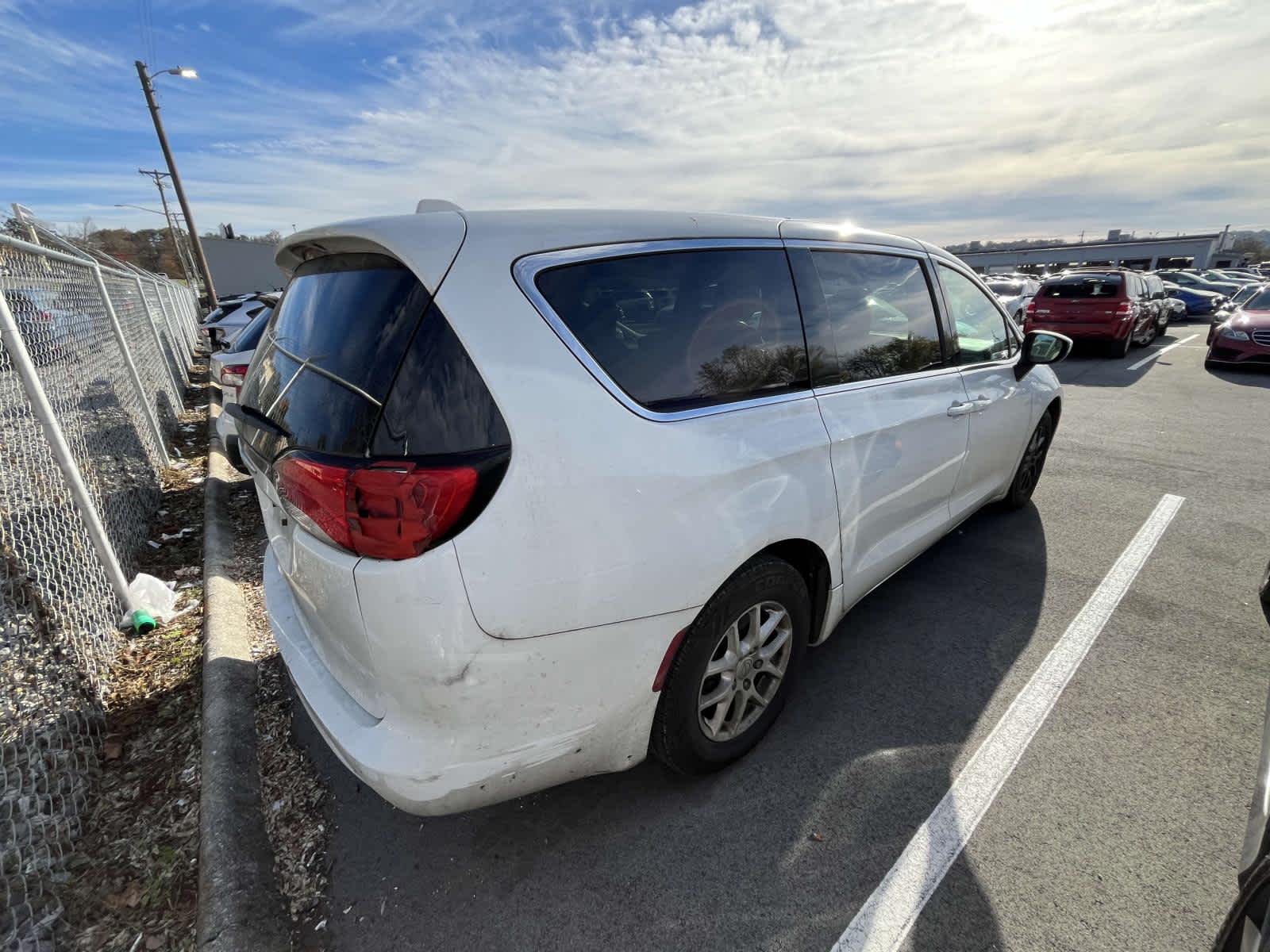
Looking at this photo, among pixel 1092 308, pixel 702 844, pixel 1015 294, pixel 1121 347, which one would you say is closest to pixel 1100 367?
pixel 1121 347

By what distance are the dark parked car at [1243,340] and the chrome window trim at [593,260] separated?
12.7 metres

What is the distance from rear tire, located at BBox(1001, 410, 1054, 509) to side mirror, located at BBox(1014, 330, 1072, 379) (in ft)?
1.88

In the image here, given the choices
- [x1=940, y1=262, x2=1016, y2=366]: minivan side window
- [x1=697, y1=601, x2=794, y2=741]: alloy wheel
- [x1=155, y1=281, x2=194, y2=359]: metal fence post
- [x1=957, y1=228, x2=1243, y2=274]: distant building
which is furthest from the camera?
[x1=957, y1=228, x2=1243, y2=274]: distant building

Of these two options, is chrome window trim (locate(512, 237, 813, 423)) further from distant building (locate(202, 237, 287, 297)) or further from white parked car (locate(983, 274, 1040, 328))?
distant building (locate(202, 237, 287, 297))

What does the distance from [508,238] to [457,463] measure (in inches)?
25.2

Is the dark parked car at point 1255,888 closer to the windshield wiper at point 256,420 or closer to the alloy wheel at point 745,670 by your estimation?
the alloy wheel at point 745,670

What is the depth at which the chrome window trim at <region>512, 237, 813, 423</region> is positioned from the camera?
1629mm

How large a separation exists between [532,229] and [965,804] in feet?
7.73

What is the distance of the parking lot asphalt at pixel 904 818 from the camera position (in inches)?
70.6

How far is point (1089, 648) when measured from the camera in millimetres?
2936

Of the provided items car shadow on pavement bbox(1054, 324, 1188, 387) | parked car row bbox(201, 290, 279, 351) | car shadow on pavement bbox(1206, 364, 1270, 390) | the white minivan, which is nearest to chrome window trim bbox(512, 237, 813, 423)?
the white minivan

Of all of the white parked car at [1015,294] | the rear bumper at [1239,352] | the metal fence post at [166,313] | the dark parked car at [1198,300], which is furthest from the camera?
the dark parked car at [1198,300]

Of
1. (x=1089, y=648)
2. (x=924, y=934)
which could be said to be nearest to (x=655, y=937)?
(x=924, y=934)

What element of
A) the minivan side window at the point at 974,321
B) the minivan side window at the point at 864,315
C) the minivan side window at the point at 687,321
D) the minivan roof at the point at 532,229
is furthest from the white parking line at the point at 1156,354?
the minivan roof at the point at 532,229
